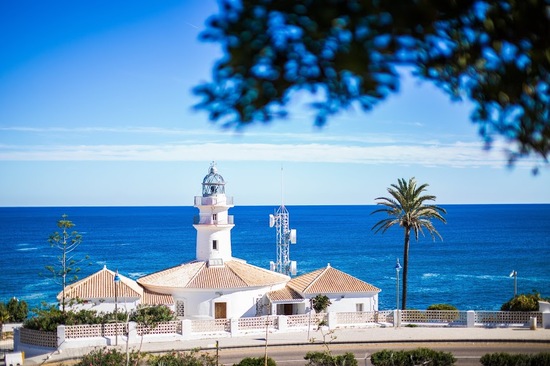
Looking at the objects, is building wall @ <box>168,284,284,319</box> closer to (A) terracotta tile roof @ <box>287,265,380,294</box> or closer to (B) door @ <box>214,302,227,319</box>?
→ (B) door @ <box>214,302,227,319</box>

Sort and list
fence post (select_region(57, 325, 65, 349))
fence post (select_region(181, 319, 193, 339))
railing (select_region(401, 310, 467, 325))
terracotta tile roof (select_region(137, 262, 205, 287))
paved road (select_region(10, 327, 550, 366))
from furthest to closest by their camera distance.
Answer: terracotta tile roof (select_region(137, 262, 205, 287)), railing (select_region(401, 310, 467, 325)), fence post (select_region(181, 319, 193, 339)), fence post (select_region(57, 325, 65, 349)), paved road (select_region(10, 327, 550, 366))

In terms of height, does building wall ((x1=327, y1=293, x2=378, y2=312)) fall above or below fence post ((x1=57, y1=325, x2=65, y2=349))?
above

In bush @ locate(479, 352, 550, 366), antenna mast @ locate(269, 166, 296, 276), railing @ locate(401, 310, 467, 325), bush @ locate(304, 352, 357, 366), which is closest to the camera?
bush @ locate(479, 352, 550, 366)

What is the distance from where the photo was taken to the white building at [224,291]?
113 ft

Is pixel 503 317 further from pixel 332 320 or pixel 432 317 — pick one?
pixel 332 320

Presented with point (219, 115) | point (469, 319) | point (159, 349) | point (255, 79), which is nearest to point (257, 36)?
point (255, 79)

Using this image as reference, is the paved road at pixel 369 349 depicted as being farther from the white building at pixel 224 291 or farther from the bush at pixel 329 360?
the white building at pixel 224 291

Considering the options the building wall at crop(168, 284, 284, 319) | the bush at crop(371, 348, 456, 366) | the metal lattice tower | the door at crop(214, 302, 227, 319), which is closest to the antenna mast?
the metal lattice tower

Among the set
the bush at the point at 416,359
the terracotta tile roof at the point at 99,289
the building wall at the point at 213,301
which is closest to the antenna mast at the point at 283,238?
the building wall at the point at 213,301

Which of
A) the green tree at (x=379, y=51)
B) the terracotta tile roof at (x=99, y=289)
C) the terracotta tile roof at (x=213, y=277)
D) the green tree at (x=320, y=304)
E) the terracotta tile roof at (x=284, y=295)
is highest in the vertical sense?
the green tree at (x=379, y=51)

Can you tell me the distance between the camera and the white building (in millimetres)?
34500

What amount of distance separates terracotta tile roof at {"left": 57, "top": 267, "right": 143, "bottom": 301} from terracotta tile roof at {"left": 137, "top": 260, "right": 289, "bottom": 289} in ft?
6.15

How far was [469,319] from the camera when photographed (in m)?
33.1

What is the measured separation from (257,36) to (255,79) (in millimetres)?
314
